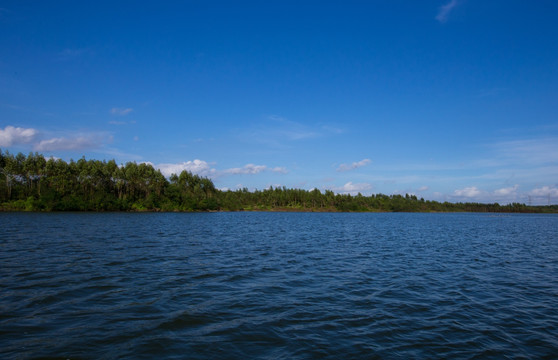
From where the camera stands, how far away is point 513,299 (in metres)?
15.3

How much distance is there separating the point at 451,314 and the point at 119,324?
1284 centimetres

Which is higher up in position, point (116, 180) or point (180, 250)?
point (116, 180)

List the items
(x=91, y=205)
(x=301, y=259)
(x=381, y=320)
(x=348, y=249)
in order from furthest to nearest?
(x=91, y=205) < (x=348, y=249) < (x=301, y=259) < (x=381, y=320)

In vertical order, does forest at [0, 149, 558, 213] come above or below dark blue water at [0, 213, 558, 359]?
above

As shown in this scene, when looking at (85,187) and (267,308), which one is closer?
(267,308)

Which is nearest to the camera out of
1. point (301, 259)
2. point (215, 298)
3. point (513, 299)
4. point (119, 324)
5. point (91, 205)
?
point (119, 324)

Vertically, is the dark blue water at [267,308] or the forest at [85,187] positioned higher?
the forest at [85,187]

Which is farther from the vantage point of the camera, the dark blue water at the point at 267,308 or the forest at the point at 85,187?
the forest at the point at 85,187

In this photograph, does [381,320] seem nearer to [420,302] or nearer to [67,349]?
[420,302]

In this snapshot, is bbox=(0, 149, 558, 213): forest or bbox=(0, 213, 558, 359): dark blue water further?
bbox=(0, 149, 558, 213): forest

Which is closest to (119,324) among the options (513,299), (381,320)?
(381,320)

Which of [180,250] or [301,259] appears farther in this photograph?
[180,250]

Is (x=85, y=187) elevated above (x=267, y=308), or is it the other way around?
(x=85, y=187)

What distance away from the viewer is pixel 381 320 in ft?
38.8
